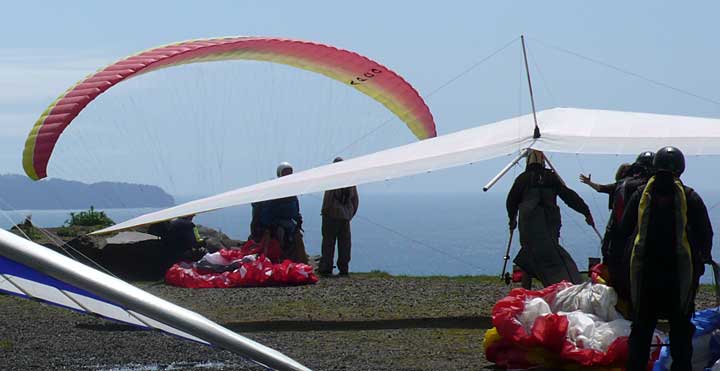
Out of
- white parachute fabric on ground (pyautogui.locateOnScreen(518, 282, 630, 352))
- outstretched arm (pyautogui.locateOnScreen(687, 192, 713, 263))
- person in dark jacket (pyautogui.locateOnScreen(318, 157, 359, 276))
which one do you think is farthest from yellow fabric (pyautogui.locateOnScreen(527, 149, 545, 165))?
person in dark jacket (pyautogui.locateOnScreen(318, 157, 359, 276))

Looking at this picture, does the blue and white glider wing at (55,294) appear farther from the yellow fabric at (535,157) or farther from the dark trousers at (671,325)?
the yellow fabric at (535,157)

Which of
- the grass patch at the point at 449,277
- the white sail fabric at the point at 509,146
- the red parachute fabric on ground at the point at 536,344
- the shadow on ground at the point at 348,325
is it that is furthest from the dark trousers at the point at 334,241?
the red parachute fabric on ground at the point at 536,344

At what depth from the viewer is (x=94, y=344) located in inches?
393

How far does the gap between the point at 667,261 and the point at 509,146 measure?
4.38 m

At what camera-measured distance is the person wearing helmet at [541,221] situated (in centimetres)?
1088

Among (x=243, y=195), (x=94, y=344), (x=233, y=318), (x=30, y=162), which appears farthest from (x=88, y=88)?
(x=94, y=344)

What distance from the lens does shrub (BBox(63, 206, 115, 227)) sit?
68.0ft

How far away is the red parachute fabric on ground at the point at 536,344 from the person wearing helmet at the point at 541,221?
201 cm

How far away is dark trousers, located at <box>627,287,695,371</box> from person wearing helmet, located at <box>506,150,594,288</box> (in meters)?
3.36

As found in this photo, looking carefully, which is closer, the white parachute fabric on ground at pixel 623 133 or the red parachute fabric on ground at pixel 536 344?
the red parachute fabric on ground at pixel 536 344

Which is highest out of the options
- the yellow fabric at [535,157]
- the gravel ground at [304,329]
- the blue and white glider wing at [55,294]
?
the yellow fabric at [535,157]

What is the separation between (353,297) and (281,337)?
10.00 feet

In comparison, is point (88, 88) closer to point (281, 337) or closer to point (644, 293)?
point (281, 337)

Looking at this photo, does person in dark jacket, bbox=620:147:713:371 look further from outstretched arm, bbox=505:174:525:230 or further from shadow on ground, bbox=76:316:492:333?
outstretched arm, bbox=505:174:525:230
